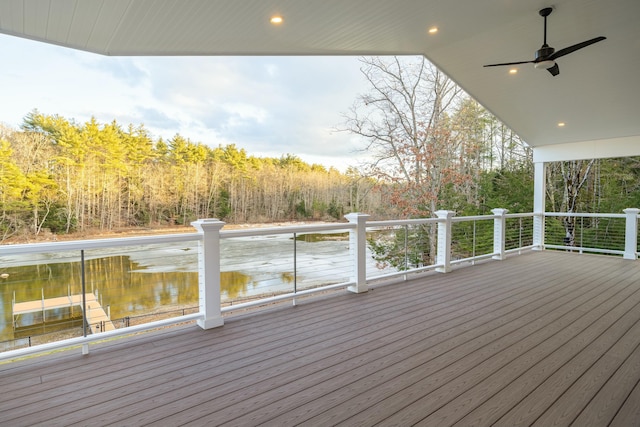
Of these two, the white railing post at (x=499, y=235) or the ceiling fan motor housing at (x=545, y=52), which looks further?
the white railing post at (x=499, y=235)

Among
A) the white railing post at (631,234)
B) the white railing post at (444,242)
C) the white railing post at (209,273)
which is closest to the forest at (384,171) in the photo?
the white railing post at (631,234)

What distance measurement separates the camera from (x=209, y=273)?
10.5 feet

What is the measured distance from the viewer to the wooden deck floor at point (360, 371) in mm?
1892

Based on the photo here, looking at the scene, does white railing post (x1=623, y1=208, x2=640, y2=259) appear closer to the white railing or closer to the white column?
the white railing

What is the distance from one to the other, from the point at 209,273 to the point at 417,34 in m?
4.22

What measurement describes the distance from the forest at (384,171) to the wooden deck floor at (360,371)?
7.49 metres

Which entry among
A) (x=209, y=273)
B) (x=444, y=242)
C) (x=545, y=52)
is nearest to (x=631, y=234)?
(x=444, y=242)

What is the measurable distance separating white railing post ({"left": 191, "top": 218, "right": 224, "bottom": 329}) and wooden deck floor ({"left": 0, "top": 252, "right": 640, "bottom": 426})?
145 mm

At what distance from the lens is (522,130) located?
759 cm

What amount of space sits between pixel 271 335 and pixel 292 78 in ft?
64.2

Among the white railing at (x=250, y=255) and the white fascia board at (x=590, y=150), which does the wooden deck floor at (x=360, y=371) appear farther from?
the white fascia board at (x=590, y=150)

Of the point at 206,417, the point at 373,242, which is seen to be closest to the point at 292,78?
the point at 373,242

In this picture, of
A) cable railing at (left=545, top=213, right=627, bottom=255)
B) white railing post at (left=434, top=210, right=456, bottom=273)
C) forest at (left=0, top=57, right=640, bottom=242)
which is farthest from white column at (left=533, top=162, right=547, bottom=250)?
white railing post at (left=434, top=210, right=456, bottom=273)

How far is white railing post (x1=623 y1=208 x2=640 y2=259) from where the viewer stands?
21.7 feet
